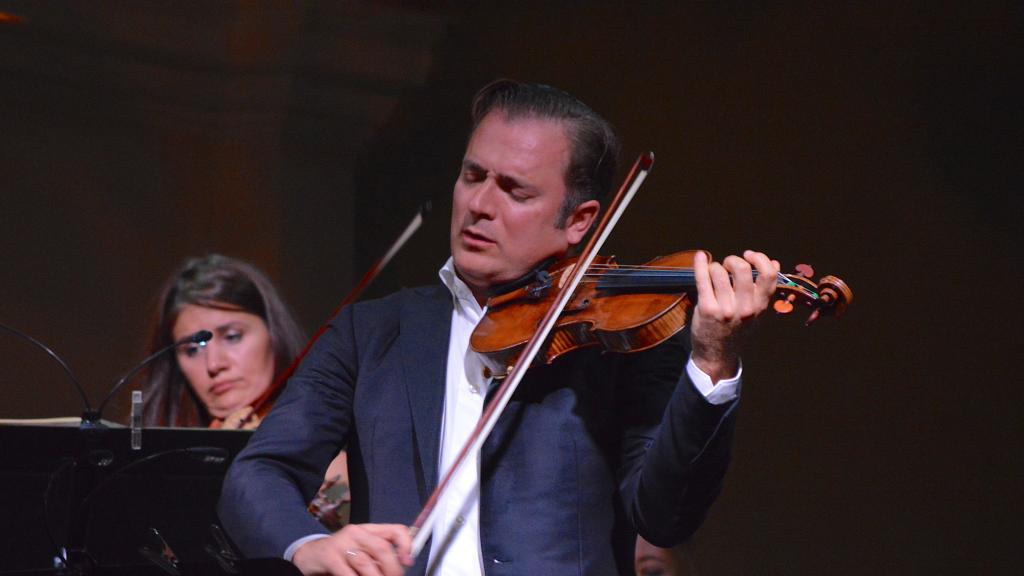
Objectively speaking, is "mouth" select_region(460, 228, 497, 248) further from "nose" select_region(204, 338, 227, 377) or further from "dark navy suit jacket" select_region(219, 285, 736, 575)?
"nose" select_region(204, 338, 227, 377)

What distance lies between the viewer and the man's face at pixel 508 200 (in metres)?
1.87

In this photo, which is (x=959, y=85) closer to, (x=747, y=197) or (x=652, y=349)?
(x=747, y=197)

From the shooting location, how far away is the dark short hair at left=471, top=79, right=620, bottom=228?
1937 mm

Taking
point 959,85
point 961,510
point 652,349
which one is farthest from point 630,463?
point 959,85

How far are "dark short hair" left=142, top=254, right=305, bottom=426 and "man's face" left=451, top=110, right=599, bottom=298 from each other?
1.98 meters

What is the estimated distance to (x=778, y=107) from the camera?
3.13 m

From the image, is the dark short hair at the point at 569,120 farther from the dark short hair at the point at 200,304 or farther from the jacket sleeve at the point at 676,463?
the dark short hair at the point at 200,304

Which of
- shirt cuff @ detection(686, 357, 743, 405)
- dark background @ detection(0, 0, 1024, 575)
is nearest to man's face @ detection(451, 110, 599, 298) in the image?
shirt cuff @ detection(686, 357, 743, 405)

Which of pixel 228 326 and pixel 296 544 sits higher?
pixel 228 326

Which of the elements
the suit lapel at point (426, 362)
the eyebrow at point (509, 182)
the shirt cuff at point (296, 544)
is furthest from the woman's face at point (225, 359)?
the shirt cuff at point (296, 544)

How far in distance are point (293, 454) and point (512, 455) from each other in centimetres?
33

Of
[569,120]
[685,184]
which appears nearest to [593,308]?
[569,120]

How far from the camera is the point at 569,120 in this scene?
1.95 meters

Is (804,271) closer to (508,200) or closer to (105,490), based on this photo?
(508,200)
